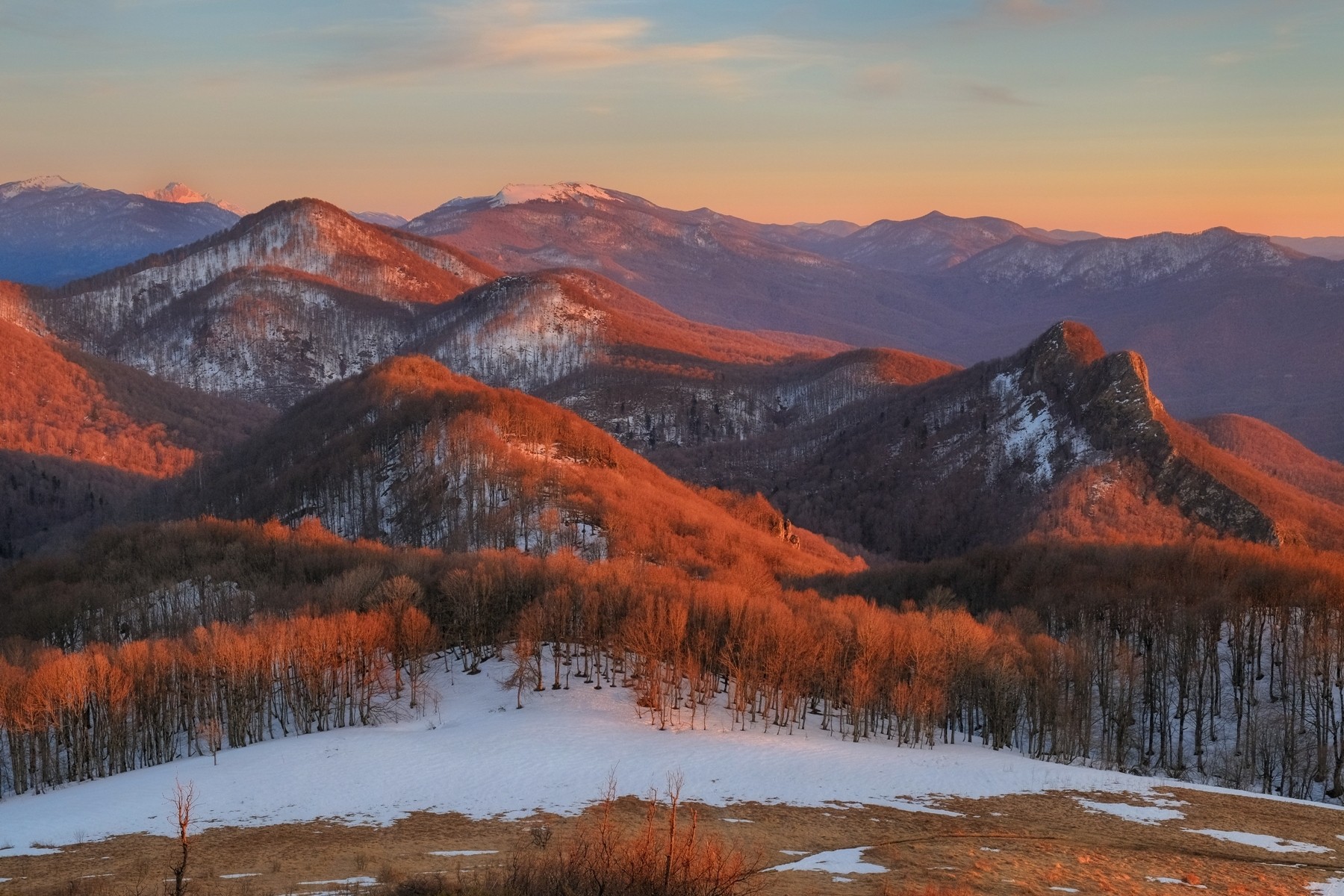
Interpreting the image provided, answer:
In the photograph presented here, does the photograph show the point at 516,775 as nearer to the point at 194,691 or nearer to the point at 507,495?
the point at 194,691

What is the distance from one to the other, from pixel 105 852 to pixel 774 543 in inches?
5247

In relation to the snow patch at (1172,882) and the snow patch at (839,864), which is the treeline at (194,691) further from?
the snow patch at (1172,882)

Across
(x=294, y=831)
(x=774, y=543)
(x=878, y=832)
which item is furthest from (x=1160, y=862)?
(x=774, y=543)

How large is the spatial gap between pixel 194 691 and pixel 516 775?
3132 cm

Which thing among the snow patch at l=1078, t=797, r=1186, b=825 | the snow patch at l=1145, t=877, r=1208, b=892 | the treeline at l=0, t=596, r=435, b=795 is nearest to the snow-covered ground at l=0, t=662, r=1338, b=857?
the snow patch at l=1078, t=797, r=1186, b=825

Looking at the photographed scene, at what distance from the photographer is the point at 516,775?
2613 inches

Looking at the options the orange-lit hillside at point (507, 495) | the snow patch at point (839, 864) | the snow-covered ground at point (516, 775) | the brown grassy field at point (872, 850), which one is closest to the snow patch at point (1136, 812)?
the brown grassy field at point (872, 850)

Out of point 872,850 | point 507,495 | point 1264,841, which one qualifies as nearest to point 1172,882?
point 872,850

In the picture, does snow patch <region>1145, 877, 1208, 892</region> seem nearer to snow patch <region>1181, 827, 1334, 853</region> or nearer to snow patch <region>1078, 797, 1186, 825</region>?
snow patch <region>1181, 827, 1334, 853</region>

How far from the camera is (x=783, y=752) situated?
73.2 metres

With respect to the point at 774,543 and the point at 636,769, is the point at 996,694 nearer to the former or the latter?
the point at 636,769

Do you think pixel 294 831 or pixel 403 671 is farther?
pixel 403 671

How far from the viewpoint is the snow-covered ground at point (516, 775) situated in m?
59.7

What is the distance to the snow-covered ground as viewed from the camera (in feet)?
196
